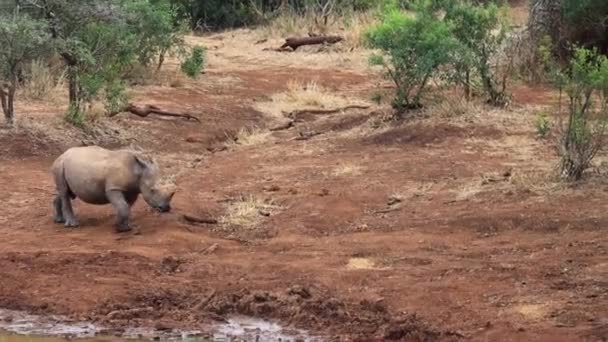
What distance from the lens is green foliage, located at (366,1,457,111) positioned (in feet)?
50.5

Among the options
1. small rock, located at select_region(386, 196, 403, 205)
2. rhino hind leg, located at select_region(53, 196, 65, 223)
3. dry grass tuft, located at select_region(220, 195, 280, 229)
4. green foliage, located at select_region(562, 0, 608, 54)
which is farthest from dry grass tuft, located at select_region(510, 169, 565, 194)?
green foliage, located at select_region(562, 0, 608, 54)

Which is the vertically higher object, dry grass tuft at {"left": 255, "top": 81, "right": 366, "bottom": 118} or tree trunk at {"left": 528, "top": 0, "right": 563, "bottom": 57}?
tree trunk at {"left": 528, "top": 0, "right": 563, "bottom": 57}

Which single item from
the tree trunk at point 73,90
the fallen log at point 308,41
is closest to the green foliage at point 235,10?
the fallen log at point 308,41

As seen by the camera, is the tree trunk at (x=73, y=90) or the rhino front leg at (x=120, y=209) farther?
the tree trunk at (x=73, y=90)

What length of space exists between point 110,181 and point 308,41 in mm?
16714


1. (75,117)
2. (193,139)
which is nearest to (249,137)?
(193,139)

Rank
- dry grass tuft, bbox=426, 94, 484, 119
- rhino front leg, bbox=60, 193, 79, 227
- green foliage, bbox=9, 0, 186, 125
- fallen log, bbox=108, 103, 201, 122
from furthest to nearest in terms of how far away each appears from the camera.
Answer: fallen log, bbox=108, 103, 201, 122
dry grass tuft, bbox=426, 94, 484, 119
green foliage, bbox=9, 0, 186, 125
rhino front leg, bbox=60, 193, 79, 227

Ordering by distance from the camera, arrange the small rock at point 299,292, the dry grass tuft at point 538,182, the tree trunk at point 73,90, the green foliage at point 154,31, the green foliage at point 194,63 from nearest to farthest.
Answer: the small rock at point 299,292 < the dry grass tuft at point 538,182 < the tree trunk at point 73,90 < the green foliage at point 154,31 < the green foliage at point 194,63

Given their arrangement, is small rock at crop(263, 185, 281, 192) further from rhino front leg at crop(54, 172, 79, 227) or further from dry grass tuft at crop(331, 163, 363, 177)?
rhino front leg at crop(54, 172, 79, 227)

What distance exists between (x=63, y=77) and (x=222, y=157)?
4.20 metres

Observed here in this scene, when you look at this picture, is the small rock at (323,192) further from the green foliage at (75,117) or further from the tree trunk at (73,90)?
the tree trunk at (73,90)

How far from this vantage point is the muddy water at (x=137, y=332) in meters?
7.93

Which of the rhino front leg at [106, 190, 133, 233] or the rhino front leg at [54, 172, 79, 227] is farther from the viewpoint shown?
the rhino front leg at [54, 172, 79, 227]

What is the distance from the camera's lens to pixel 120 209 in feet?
33.4
